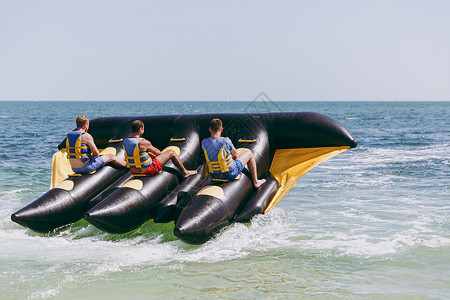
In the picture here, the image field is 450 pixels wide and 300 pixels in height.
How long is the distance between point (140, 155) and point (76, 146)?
78 cm

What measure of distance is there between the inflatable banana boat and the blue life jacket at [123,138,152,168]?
6.2 inches

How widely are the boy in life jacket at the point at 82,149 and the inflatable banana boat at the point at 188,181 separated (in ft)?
0.36

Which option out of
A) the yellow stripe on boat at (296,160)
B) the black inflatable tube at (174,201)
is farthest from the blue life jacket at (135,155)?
the yellow stripe on boat at (296,160)

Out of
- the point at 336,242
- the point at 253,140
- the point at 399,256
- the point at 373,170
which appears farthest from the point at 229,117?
the point at 373,170

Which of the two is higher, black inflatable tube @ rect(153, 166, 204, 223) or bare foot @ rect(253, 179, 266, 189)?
bare foot @ rect(253, 179, 266, 189)

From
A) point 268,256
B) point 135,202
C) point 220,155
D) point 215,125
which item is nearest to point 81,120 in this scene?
point 135,202

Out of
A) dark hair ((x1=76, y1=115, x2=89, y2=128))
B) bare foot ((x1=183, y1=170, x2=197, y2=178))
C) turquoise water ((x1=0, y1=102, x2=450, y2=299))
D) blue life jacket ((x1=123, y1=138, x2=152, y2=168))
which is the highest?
dark hair ((x1=76, y1=115, x2=89, y2=128))

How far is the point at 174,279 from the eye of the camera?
4.03 meters

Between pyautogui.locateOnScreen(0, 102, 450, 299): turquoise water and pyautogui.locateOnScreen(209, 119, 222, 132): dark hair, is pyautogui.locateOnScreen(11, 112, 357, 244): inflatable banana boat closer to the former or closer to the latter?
pyautogui.locateOnScreen(0, 102, 450, 299): turquoise water

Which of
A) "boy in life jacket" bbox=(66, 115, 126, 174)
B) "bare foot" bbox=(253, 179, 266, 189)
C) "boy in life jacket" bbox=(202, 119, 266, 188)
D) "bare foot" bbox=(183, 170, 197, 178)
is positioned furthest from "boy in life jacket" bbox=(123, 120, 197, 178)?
"bare foot" bbox=(253, 179, 266, 189)

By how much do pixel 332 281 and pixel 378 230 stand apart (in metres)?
1.86

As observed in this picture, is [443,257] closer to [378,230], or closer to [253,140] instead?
[378,230]

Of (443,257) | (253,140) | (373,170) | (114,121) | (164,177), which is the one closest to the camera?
(443,257)

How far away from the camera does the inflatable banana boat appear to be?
4844 millimetres
